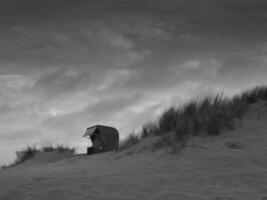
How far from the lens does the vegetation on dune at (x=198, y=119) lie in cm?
691

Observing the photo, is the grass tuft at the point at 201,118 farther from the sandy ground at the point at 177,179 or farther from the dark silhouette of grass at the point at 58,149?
the dark silhouette of grass at the point at 58,149

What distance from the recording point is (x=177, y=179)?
4.53m

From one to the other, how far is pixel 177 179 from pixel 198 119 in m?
2.91

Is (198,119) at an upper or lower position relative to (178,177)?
upper

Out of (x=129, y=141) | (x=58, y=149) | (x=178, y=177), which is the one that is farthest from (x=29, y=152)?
(x=178, y=177)

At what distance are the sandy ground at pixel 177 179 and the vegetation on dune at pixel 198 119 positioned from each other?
0.36 metres

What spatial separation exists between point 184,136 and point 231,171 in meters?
2.01

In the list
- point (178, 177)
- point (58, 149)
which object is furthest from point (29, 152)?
point (178, 177)

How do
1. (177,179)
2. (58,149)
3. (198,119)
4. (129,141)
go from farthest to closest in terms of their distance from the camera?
(58,149) < (129,141) < (198,119) < (177,179)

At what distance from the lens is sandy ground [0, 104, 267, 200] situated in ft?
12.8

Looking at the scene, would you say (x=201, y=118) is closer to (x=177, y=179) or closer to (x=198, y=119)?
(x=198, y=119)

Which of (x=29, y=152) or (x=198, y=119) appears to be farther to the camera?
(x=29, y=152)

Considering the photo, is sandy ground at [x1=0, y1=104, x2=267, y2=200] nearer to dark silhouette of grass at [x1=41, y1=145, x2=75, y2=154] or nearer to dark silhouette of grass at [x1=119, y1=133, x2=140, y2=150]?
dark silhouette of grass at [x1=119, y1=133, x2=140, y2=150]

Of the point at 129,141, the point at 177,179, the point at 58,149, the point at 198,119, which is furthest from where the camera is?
the point at 58,149
